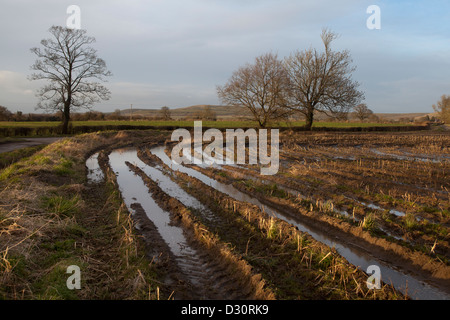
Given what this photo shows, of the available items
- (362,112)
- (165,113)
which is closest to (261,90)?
(165,113)

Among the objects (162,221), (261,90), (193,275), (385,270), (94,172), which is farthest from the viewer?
(261,90)

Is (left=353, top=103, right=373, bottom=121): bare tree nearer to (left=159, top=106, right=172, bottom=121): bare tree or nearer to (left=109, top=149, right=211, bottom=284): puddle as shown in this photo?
(left=159, top=106, right=172, bottom=121): bare tree

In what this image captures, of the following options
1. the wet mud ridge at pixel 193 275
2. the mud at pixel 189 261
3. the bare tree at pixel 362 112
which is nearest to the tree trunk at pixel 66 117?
the mud at pixel 189 261

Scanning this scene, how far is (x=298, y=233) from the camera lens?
6.41m

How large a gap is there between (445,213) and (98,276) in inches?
320

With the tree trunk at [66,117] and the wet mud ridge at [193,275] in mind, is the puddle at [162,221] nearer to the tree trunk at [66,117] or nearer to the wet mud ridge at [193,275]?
the wet mud ridge at [193,275]

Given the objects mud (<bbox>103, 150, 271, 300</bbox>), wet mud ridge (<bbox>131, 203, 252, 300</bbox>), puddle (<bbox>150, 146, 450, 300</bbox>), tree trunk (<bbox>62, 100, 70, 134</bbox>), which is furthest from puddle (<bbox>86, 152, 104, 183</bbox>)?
tree trunk (<bbox>62, 100, 70, 134</bbox>)

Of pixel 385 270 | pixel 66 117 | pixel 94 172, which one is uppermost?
pixel 66 117

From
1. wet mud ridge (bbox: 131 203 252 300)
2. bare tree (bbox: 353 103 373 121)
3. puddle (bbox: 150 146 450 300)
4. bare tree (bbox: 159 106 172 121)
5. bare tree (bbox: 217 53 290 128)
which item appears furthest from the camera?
bare tree (bbox: 353 103 373 121)

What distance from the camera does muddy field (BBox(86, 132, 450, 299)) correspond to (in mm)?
4816

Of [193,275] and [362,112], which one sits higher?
[362,112]

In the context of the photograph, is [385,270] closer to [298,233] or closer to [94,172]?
[298,233]
